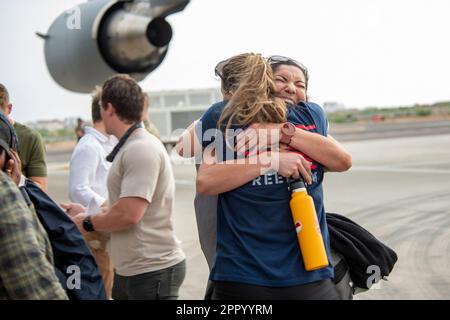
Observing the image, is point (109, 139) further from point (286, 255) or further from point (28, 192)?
point (286, 255)

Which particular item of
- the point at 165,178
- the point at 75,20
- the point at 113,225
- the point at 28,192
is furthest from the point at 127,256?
the point at 75,20

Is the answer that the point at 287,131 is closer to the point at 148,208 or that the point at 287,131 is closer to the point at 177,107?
the point at 148,208

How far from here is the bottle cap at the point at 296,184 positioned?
1799 mm

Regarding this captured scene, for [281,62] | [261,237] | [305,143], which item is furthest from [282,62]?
[261,237]

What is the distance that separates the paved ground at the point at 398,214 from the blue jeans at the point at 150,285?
1.77 m

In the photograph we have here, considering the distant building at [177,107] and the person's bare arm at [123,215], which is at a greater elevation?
the person's bare arm at [123,215]

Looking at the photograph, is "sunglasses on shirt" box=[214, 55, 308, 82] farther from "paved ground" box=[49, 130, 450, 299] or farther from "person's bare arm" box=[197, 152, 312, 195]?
"paved ground" box=[49, 130, 450, 299]

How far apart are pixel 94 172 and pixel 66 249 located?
1803 mm

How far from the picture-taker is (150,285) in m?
2.67

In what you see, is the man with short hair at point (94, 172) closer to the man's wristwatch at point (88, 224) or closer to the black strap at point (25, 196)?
the man's wristwatch at point (88, 224)

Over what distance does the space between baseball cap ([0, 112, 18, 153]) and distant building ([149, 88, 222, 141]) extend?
14.9 meters

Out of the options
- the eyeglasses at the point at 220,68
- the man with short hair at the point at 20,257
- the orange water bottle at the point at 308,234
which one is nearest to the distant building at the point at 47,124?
the eyeglasses at the point at 220,68

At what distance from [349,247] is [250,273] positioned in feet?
1.43
